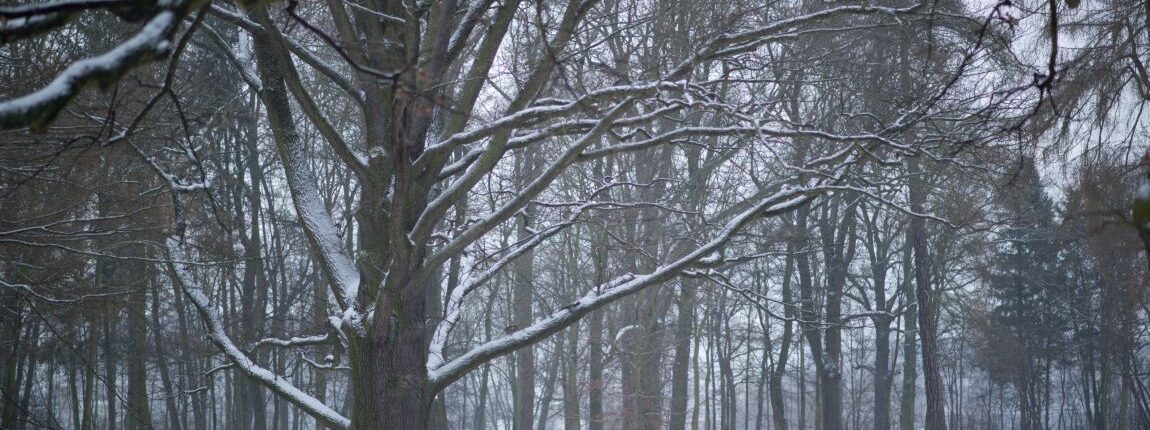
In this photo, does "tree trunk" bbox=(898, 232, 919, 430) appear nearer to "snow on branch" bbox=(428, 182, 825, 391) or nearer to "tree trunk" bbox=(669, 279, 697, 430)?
"tree trunk" bbox=(669, 279, 697, 430)

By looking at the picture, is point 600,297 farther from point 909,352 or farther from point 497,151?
point 909,352

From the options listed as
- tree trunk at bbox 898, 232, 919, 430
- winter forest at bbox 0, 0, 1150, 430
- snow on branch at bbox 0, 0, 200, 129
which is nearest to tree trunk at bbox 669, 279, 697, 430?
winter forest at bbox 0, 0, 1150, 430

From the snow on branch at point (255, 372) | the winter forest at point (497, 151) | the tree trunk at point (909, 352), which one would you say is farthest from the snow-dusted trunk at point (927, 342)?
the snow on branch at point (255, 372)

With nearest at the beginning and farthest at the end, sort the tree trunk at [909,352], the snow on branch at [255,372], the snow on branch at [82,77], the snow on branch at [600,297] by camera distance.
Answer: the snow on branch at [82,77], the snow on branch at [600,297], the snow on branch at [255,372], the tree trunk at [909,352]

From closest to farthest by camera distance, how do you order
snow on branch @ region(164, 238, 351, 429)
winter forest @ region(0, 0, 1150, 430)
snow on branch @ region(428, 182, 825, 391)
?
winter forest @ region(0, 0, 1150, 430) < snow on branch @ region(428, 182, 825, 391) < snow on branch @ region(164, 238, 351, 429)

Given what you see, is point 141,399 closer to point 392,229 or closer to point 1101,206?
point 392,229

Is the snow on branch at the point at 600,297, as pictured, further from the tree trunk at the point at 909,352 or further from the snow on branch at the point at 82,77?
the tree trunk at the point at 909,352

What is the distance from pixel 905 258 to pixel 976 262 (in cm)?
194

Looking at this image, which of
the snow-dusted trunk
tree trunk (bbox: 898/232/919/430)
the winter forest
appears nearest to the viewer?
the winter forest

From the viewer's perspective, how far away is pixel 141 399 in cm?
1698

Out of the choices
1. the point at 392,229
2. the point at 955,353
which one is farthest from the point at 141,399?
the point at 955,353

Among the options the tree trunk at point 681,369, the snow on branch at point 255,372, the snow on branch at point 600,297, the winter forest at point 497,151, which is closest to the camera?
the winter forest at point 497,151

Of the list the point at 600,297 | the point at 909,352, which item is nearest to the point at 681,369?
the point at 909,352

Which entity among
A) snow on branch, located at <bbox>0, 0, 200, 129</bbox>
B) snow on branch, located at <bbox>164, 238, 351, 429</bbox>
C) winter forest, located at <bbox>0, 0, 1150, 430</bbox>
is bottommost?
snow on branch, located at <bbox>164, 238, 351, 429</bbox>
